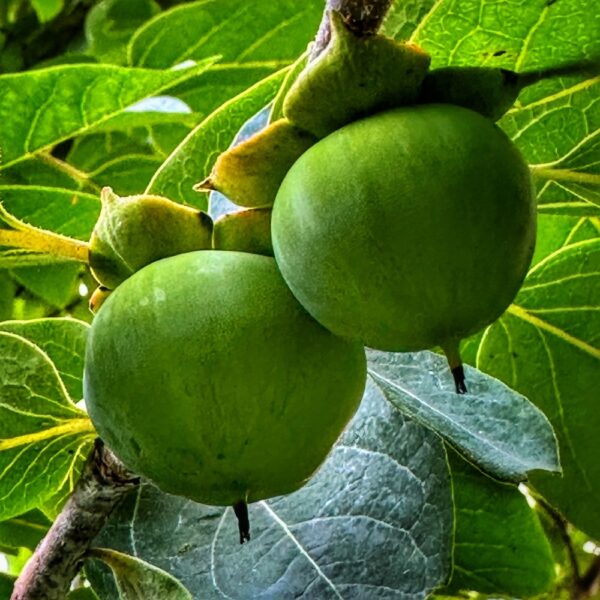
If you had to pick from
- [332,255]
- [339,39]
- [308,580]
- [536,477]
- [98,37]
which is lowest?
[536,477]

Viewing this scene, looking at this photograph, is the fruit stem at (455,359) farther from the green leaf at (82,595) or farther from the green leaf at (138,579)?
the green leaf at (82,595)

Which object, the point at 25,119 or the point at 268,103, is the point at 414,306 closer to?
the point at 268,103

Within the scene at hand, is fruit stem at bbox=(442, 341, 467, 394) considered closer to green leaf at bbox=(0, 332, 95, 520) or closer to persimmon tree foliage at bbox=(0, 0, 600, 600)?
persimmon tree foliage at bbox=(0, 0, 600, 600)

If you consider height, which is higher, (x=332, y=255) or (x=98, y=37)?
(x=332, y=255)

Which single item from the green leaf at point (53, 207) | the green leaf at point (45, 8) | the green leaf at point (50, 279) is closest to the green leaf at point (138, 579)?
the green leaf at point (53, 207)

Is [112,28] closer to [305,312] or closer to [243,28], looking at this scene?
[243,28]

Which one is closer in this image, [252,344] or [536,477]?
[252,344]

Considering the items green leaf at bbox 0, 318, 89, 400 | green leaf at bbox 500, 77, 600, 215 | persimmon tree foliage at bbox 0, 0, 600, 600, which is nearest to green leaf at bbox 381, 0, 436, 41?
persimmon tree foliage at bbox 0, 0, 600, 600

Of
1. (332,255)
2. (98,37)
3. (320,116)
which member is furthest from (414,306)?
(98,37)
